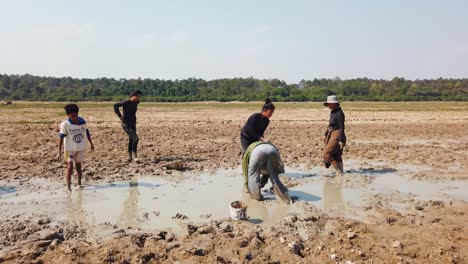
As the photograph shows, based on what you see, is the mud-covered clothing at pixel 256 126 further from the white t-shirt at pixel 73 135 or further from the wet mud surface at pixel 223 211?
the white t-shirt at pixel 73 135

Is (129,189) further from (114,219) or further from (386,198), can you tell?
(386,198)

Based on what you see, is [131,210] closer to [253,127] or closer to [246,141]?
[246,141]

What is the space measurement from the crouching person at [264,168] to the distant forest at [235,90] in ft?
210

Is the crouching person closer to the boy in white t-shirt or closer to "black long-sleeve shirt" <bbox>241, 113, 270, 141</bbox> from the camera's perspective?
"black long-sleeve shirt" <bbox>241, 113, 270, 141</bbox>

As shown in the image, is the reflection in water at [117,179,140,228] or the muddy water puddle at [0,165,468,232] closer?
the reflection in water at [117,179,140,228]

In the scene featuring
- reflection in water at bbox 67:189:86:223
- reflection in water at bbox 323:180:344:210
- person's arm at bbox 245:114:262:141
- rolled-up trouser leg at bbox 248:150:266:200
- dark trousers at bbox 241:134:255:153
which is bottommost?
reflection in water at bbox 67:189:86:223

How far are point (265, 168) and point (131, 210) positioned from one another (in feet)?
7.86

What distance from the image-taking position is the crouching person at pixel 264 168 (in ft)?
23.5

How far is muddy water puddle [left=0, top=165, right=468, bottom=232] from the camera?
6.41 m

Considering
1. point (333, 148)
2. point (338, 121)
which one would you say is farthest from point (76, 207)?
point (338, 121)

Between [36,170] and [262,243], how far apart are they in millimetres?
6761

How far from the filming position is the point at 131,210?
6.74 meters

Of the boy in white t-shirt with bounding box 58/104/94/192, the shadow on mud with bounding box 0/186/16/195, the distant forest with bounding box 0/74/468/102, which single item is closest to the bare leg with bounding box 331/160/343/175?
the boy in white t-shirt with bounding box 58/104/94/192

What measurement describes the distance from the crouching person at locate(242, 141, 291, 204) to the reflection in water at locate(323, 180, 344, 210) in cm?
76
